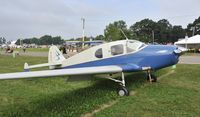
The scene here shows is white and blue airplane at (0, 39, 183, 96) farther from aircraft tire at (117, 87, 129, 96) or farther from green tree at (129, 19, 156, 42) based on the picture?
green tree at (129, 19, 156, 42)

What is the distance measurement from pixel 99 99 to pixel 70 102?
36.1 inches

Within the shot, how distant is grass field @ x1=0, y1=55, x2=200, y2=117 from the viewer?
6.17m

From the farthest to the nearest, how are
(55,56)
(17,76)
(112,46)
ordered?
1. (55,56)
2. (112,46)
3. (17,76)

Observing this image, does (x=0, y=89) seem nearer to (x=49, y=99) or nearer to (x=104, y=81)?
(x=49, y=99)

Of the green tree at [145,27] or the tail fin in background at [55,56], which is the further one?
the green tree at [145,27]

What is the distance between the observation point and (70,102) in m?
7.15

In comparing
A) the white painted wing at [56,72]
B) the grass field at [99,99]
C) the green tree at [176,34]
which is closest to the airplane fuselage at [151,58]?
the white painted wing at [56,72]

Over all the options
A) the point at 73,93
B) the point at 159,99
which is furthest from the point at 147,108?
the point at 73,93

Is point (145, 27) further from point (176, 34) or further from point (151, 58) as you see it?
A: point (151, 58)

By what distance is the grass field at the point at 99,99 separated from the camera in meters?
6.17

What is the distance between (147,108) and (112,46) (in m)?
3.49

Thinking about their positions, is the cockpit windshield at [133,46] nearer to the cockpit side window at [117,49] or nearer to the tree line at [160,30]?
the cockpit side window at [117,49]

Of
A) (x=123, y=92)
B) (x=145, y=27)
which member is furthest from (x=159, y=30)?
(x=123, y=92)

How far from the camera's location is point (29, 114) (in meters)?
6.16
